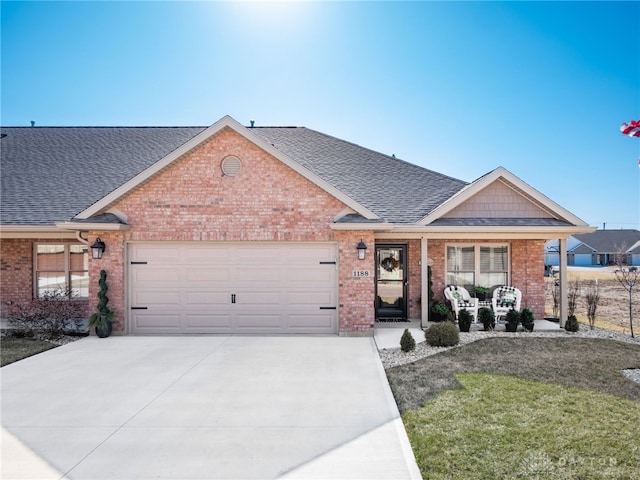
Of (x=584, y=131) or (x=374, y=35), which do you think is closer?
(x=374, y=35)

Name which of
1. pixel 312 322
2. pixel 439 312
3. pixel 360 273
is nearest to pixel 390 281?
pixel 439 312

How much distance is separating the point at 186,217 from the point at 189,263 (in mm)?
1254

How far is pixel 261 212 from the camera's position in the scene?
949 cm

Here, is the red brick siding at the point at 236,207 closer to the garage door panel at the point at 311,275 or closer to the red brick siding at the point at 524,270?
the garage door panel at the point at 311,275

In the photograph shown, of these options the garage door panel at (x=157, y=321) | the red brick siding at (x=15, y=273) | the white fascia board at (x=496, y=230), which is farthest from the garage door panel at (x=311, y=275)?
the red brick siding at (x=15, y=273)

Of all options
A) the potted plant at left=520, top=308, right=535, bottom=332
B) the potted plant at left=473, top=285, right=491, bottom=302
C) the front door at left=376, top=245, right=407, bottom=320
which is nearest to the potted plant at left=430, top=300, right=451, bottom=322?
the front door at left=376, top=245, right=407, bottom=320

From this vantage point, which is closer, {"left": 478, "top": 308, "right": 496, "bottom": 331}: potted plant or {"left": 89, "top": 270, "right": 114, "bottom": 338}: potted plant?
{"left": 89, "top": 270, "right": 114, "bottom": 338}: potted plant

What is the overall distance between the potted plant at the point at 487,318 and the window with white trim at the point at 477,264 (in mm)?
1454

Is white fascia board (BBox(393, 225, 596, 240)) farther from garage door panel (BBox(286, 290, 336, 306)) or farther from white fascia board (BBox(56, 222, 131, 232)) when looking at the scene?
white fascia board (BBox(56, 222, 131, 232))

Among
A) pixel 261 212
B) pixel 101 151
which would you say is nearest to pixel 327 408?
pixel 261 212

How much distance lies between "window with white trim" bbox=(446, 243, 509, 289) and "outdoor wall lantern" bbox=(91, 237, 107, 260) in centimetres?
1002

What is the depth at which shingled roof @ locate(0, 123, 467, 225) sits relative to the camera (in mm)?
10973

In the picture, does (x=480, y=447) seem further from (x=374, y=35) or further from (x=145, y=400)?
(x=374, y=35)

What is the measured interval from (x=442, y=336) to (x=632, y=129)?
246 inches
